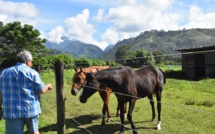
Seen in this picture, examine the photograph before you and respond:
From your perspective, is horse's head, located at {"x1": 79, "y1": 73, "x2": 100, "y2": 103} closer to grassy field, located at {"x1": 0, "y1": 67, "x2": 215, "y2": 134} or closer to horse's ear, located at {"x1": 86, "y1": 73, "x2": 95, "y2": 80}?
horse's ear, located at {"x1": 86, "y1": 73, "x2": 95, "y2": 80}

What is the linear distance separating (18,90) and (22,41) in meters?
48.5

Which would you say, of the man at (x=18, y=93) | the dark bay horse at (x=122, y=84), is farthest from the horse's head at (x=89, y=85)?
the man at (x=18, y=93)

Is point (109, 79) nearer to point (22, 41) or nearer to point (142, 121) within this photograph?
point (142, 121)

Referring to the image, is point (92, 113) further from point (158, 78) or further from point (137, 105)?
point (158, 78)

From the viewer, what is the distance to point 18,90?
3.42m

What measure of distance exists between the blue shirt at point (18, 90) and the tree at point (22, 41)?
46.7 metres

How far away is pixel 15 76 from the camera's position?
11.3 ft

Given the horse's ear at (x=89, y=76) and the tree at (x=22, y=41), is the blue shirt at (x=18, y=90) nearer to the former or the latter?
the horse's ear at (x=89, y=76)

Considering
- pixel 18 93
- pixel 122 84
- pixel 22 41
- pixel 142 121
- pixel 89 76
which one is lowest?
pixel 142 121

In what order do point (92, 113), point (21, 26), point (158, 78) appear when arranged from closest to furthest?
point (158, 78) → point (92, 113) → point (21, 26)

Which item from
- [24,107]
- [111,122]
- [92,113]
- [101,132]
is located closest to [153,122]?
[111,122]

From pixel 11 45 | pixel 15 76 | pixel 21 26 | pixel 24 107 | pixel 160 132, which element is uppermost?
pixel 21 26

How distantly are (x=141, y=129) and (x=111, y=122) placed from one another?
3.88 ft

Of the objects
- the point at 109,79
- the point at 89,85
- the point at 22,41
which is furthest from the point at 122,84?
the point at 22,41
